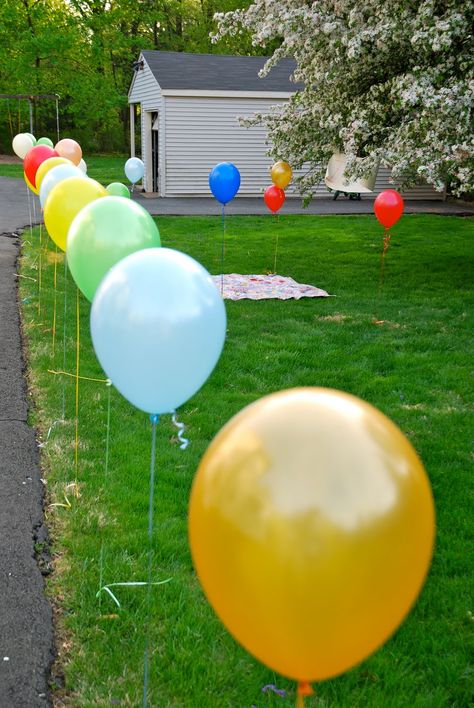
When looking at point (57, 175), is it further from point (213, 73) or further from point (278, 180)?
point (213, 73)

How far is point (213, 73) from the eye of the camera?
2239cm

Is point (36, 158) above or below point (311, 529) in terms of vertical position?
above

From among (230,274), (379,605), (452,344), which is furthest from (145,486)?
(230,274)

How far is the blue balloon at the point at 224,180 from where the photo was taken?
9.30m

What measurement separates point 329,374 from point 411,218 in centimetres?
1237

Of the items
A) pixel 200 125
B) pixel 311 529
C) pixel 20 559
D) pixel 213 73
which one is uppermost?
pixel 213 73

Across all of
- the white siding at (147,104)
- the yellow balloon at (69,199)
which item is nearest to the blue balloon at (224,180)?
the yellow balloon at (69,199)

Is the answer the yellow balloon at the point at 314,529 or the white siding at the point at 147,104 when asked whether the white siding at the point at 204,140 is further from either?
the yellow balloon at the point at 314,529

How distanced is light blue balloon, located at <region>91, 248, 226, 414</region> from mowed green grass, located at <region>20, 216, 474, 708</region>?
1.17 m

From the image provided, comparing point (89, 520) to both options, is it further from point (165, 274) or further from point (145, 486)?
point (165, 274)

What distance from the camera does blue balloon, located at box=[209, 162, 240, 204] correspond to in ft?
30.5

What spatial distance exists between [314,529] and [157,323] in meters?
1.12

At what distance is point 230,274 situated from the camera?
35.7ft

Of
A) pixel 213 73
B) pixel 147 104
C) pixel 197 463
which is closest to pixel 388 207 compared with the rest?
pixel 197 463
